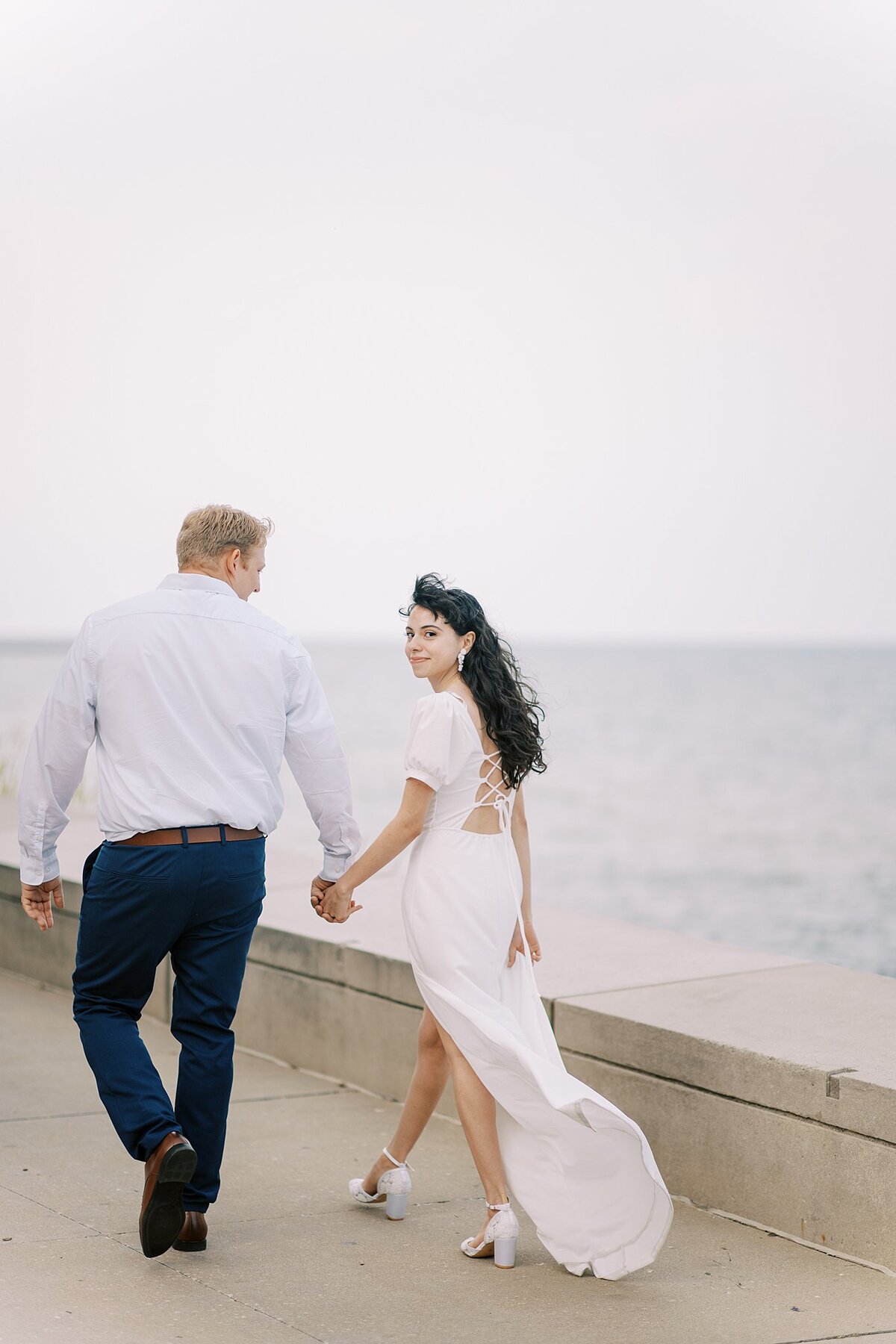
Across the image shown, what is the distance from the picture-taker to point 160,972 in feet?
21.5

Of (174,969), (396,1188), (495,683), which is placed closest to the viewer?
(174,969)

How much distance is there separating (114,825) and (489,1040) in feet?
3.68

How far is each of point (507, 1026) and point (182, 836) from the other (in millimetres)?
1002

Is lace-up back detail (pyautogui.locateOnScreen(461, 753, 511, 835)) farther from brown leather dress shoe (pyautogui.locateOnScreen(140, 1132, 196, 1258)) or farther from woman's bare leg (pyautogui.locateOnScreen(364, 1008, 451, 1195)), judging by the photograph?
brown leather dress shoe (pyautogui.locateOnScreen(140, 1132, 196, 1258))

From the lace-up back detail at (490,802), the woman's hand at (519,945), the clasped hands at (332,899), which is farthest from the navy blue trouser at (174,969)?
the woman's hand at (519,945)

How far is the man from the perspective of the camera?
3846 mm

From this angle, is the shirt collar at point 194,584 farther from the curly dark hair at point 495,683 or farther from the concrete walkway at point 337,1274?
the concrete walkway at point 337,1274

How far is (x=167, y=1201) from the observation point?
3.67m

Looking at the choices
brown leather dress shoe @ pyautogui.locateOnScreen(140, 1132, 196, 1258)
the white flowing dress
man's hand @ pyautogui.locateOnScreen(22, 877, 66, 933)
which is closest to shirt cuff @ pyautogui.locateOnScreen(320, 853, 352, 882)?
the white flowing dress

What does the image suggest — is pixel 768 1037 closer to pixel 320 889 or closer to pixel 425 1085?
pixel 425 1085

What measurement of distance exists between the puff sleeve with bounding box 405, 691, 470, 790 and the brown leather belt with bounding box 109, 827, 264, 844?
0.52 meters

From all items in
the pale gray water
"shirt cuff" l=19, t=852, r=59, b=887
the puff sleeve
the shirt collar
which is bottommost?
the pale gray water

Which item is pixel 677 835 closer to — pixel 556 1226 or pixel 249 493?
pixel 249 493

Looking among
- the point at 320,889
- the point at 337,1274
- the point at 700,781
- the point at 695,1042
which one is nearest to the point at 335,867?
the point at 320,889
